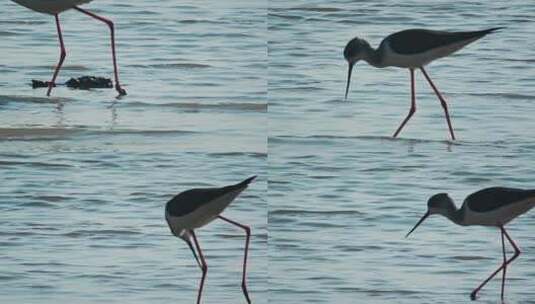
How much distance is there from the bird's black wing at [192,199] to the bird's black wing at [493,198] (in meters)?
1.07

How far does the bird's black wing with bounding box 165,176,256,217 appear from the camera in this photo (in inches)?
208

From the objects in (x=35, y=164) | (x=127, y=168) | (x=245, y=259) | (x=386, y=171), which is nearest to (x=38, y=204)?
(x=35, y=164)

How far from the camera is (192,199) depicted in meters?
5.41

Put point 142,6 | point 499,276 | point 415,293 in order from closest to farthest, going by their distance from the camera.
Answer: point 415,293
point 499,276
point 142,6

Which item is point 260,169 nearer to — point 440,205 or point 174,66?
point 440,205

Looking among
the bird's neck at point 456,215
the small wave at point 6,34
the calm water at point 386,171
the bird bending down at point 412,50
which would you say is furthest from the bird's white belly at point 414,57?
the small wave at point 6,34

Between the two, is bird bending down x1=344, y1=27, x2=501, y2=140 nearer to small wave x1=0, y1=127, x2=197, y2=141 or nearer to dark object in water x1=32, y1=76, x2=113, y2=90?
small wave x1=0, y1=127, x2=197, y2=141

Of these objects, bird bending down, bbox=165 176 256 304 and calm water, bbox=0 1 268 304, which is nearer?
bird bending down, bbox=165 176 256 304

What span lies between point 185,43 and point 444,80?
1.40 m

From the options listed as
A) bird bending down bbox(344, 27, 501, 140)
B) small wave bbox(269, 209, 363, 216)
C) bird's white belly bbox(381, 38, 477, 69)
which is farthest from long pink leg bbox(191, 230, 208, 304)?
bird's white belly bbox(381, 38, 477, 69)

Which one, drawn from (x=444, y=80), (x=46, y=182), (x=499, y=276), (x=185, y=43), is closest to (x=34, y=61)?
(x=185, y=43)

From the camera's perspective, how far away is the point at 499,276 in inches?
230

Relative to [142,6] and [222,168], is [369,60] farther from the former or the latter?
[142,6]

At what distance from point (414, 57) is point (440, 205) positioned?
0.80 metres
